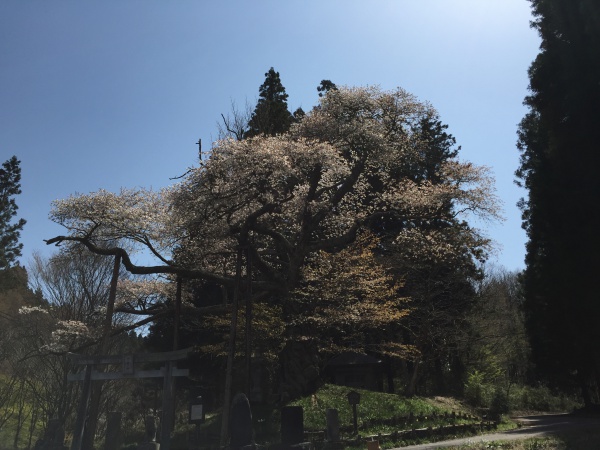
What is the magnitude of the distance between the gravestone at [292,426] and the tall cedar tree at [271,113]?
54.0 feet

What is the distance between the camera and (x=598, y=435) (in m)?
12.6

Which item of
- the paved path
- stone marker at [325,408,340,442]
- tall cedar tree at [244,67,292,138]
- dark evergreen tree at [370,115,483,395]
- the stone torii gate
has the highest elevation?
tall cedar tree at [244,67,292,138]

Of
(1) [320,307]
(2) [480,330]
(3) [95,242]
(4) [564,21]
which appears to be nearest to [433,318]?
(2) [480,330]

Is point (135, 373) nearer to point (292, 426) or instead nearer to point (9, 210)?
point (292, 426)

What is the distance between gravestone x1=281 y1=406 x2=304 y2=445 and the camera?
13055 mm

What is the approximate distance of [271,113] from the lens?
2827 cm

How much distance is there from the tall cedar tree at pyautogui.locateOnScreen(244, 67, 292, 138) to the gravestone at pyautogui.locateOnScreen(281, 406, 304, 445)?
1646 cm

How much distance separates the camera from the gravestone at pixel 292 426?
42.8ft

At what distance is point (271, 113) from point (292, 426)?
19387 millimetres

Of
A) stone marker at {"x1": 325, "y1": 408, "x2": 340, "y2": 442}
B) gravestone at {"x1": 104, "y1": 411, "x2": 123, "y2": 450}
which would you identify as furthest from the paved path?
gravestone at {"x1": 104, "y1": 411, "x2": 123, "y2": 450}

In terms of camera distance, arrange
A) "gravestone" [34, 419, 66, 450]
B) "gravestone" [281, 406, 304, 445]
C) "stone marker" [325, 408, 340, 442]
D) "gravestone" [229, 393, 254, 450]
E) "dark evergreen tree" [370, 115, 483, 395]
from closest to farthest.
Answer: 1. "gravestone" [229, 393, 254, 450]
2. "gravestone" [281, 406, 304, 445]
3. "stone marker" [325, 408, 340, 442]
4. "gravestone" [34, 419, 66, 450]
5. "dark evergreen tree" [370, 115, 483, 395]

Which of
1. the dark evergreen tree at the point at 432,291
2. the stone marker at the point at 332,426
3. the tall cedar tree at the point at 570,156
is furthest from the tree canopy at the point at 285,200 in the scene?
the stone marker at the point at 332,426

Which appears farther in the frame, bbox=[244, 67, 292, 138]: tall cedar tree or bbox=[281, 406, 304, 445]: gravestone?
bbox=[244, 67, 292, 138]: tall cedar tree

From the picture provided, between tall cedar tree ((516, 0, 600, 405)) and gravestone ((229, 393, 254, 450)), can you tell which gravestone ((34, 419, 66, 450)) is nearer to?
gravestone ((229, 393, 254, 450))
